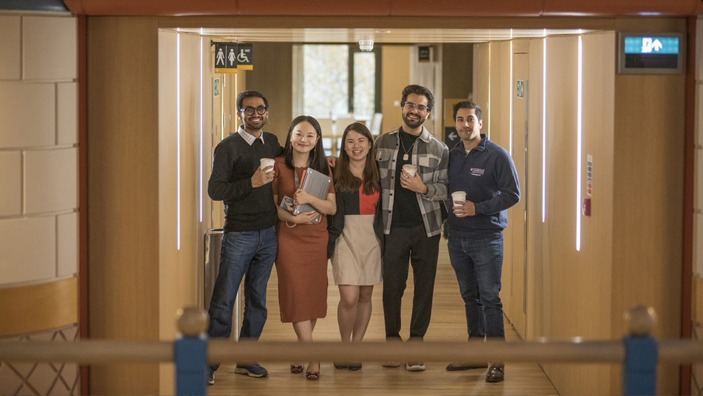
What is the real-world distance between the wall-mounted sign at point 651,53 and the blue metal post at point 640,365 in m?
2.43

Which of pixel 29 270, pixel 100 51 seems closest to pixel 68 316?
pixel 29 270

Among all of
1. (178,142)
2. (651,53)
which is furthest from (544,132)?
(178,142)

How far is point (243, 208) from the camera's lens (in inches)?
257

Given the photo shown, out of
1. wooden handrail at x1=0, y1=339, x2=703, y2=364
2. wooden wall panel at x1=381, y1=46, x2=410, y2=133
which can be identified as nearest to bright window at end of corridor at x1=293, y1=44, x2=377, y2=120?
wooden wall panel at x1=381, y1=46, x2=410, y2=133

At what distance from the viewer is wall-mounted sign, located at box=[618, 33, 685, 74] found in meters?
5.61

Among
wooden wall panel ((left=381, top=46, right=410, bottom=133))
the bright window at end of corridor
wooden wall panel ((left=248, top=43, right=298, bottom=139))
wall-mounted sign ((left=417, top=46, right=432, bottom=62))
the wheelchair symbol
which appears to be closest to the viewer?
the wheelchair symbol

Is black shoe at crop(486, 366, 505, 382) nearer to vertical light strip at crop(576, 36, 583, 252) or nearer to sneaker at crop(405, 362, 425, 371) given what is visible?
sneaker at crop(405, 362, 425, 371)

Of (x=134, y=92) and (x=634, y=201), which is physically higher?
(x=134, y=92)

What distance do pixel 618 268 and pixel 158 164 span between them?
2.35m

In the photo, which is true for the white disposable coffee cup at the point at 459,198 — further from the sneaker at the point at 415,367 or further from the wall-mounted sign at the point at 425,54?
the wall-mounted sign at the point at 425,54

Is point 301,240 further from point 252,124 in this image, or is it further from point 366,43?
point 366,43

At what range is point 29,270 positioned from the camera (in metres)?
5.50

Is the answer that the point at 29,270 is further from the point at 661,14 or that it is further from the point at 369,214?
the point at 661,14

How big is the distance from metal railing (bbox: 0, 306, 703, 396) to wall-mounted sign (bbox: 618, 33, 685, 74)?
2.38 m
